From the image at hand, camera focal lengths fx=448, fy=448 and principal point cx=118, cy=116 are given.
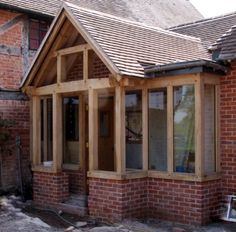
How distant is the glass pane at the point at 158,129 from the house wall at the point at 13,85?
13.9ft

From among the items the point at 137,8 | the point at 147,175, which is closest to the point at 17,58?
the point at 147,175

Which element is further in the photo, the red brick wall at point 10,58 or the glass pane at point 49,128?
the red brick wall at point 10,58

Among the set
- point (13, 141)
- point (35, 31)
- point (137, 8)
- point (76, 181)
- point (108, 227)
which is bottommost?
point (108, 227)

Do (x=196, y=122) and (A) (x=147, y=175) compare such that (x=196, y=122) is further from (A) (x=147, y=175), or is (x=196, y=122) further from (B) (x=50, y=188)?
(B) (x=50, y=188)

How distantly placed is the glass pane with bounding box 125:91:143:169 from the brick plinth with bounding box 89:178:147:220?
52cm

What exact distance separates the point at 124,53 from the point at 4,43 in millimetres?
4035

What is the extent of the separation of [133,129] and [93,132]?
34.5 inches

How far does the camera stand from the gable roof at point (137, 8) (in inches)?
483

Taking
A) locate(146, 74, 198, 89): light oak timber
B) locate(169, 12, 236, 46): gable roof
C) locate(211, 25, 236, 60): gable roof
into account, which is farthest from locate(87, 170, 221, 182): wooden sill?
locate(169, 12, 236, 46): gable roof

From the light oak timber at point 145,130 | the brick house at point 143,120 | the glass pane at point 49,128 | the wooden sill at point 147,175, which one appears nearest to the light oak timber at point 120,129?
the brick house at point 143,120

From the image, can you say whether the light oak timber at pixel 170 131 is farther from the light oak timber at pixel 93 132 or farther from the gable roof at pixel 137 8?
the gable roof at pixel 137 8

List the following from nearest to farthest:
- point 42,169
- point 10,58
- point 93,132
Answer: point 93,132 → point 42,169 → point 10,58

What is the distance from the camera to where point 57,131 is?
10.3 m

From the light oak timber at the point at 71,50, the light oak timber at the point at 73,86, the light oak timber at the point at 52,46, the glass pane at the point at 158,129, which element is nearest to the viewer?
the glass pane at the point at 158,129
